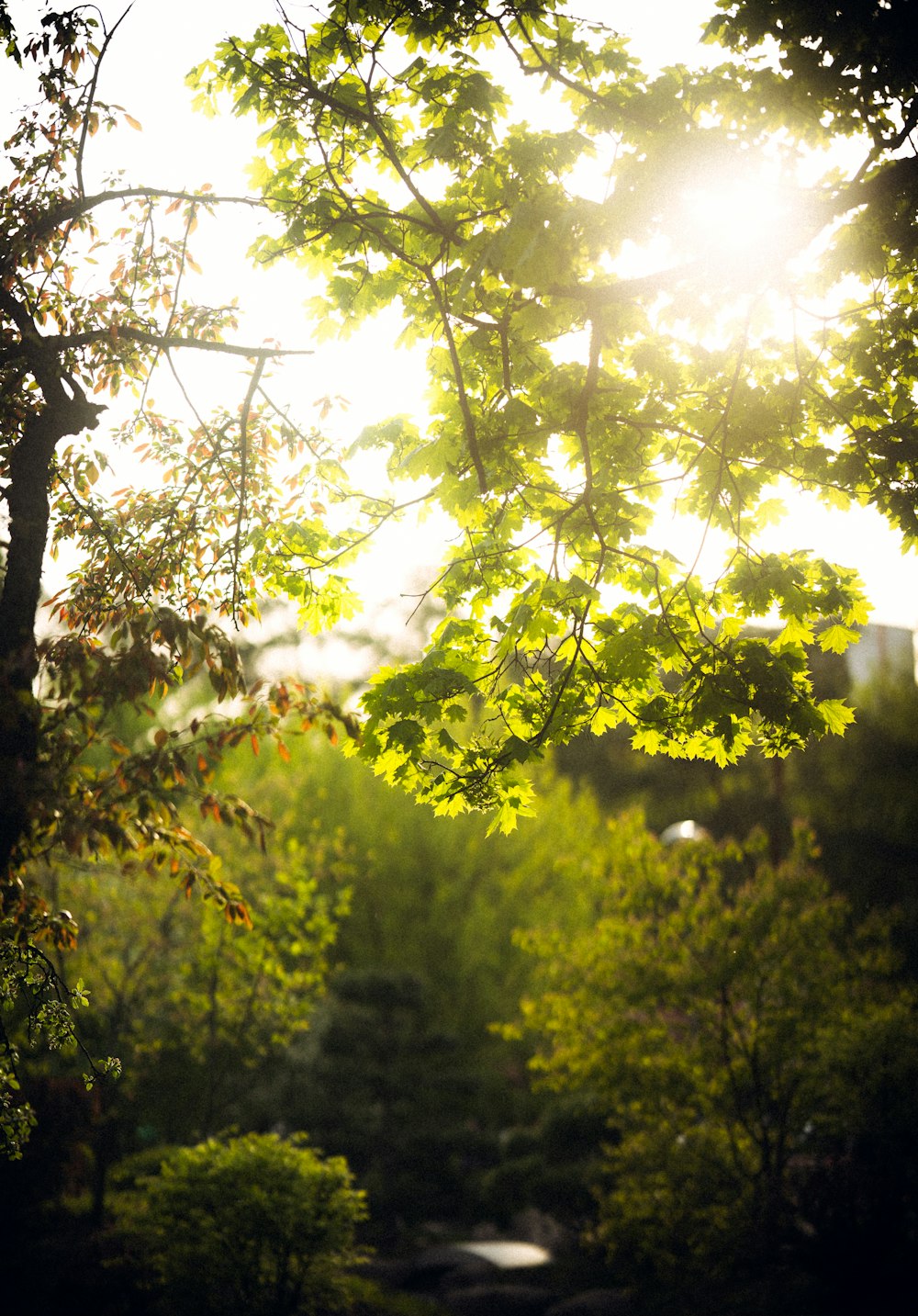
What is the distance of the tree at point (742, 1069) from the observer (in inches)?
377

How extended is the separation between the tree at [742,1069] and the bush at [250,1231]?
10.0 feet

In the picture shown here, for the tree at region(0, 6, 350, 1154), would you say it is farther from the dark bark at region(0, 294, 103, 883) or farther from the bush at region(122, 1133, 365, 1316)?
the bush at region(122, 1133, 365, 1316)

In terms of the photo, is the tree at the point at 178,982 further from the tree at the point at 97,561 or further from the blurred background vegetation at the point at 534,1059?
the tree at the point at 97,561

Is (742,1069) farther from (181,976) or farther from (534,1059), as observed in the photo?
(181,976)

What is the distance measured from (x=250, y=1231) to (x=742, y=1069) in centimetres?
487

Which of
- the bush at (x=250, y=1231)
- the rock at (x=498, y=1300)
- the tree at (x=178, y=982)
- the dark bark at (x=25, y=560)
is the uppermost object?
the dark bark at (x=25, y=560)

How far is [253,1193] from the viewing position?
799 cm

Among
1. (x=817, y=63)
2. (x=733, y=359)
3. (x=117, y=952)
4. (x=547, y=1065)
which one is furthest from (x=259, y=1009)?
(x=817, y=63)

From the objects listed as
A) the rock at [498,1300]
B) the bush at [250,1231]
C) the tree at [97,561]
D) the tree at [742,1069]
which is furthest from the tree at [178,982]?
the tree at [97,561]

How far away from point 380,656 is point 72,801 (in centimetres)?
3392

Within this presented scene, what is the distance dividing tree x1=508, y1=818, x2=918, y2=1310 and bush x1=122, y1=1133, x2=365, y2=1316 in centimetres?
305

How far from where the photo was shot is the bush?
806 centimetres

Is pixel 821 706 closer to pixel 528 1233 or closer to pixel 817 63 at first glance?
pixel 817 63

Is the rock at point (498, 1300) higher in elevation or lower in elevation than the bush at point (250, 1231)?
lower
